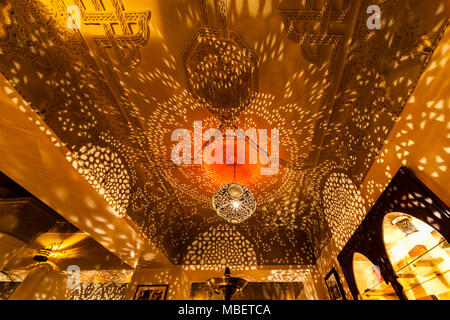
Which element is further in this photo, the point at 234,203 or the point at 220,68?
the point at 234,203

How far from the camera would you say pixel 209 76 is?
2.14 m

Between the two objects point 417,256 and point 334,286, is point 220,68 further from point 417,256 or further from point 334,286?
point 334,286

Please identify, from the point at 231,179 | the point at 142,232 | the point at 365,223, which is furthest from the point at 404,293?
the point at 142,232

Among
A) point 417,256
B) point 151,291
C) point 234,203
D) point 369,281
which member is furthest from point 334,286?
point 151,291

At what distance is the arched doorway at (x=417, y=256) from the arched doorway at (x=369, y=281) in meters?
0.26

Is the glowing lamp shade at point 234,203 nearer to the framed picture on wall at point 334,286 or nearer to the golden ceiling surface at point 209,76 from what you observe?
the golden ceiling surface at point 209,76

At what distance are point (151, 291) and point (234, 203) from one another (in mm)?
2944

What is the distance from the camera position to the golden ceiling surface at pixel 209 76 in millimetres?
1584

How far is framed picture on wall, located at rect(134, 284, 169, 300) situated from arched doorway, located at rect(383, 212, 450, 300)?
373 cm

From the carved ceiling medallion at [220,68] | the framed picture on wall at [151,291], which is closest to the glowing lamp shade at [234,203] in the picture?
the carved ceiling medallion at [220,68]

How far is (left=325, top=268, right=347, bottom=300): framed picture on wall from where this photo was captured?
2999 mm

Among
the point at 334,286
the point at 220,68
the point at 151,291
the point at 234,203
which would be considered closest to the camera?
the point at 220,68

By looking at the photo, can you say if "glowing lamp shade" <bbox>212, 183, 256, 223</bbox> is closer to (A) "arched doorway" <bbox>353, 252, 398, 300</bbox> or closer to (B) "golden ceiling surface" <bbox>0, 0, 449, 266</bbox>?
(B) "golden ceiling surface" <bbox>0, 0, 449, 266</bbox>
